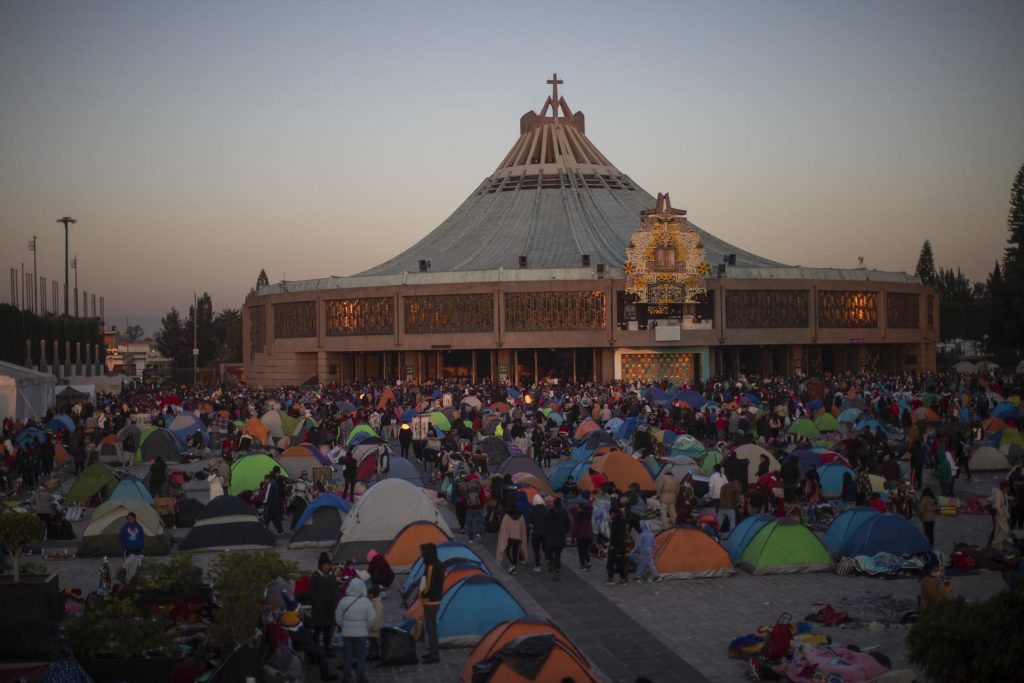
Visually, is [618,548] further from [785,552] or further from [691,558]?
[785,552]

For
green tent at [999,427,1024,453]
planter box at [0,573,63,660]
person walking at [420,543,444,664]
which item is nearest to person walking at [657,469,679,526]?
person walking at [420,543,444,664]

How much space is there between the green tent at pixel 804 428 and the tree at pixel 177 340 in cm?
9801

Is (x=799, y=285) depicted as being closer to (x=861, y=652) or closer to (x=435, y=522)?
(x=435, y=522)

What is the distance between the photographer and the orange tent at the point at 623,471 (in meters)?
21.8

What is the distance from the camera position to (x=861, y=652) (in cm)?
1103

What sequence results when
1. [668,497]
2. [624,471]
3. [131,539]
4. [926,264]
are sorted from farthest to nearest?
1. [926,264]
2. [624,471]
3. [668,497]
4. [131,539]

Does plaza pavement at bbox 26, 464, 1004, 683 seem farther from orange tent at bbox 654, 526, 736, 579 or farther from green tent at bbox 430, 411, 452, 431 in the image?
green tent at bbox 430, 411, 452, 431

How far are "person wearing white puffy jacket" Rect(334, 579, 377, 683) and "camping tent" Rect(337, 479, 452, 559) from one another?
5059mm

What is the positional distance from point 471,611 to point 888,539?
235 inches

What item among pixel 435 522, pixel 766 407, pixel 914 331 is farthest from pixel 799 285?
pixel 435 522

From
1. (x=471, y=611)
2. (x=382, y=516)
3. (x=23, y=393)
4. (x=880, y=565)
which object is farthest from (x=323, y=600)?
(x=23, y=393)

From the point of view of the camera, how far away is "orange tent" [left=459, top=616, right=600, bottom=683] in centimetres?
1020

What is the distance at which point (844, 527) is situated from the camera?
53.1 feet

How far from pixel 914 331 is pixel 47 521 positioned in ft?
180
